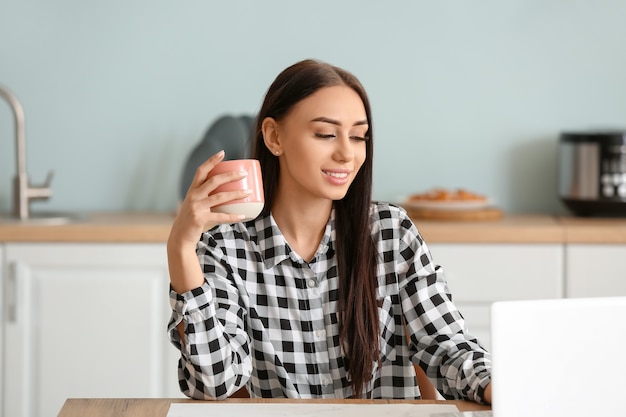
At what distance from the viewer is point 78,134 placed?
3006 millimetres

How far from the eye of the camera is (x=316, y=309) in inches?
63.4

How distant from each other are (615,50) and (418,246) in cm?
164

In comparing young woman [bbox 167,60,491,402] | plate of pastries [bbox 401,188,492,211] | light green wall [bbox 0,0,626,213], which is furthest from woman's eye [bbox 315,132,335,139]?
light green wall [bbox 0,0,626,213]

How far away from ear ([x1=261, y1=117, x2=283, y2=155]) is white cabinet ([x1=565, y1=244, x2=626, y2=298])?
126cm

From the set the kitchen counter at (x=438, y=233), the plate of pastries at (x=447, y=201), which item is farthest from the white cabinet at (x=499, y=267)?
the plate of pastries at (x=447, y=201)

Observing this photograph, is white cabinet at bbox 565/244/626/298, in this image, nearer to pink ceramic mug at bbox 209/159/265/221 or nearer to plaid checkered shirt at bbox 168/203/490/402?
plaid checkered shirt at bbox 168/203/490/402

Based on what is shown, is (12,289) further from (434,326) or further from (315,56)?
(434,326)

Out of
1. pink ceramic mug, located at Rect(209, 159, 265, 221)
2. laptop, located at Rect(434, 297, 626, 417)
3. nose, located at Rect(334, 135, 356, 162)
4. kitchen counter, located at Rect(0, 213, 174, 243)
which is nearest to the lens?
laptop, located at Rect(434, 297, 626, 417)

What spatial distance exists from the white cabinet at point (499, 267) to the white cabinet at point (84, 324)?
2.57 ft

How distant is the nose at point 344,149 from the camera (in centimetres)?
153

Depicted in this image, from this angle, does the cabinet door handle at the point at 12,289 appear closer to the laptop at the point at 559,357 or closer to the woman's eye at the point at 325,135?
the woman's eye at the point at 325,135

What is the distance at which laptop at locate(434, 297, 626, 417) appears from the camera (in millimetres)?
997

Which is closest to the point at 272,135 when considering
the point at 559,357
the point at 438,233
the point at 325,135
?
the point at 325,135

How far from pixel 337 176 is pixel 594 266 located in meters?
1.30
